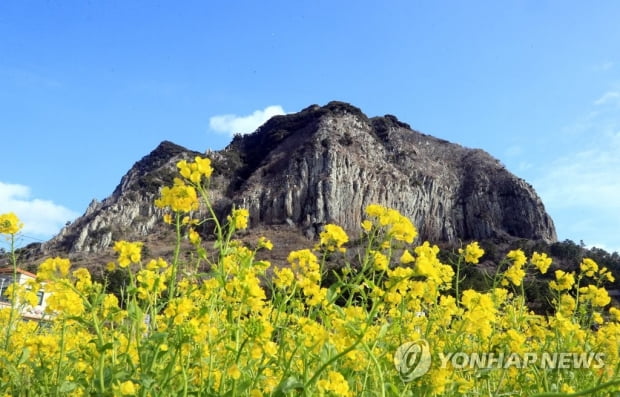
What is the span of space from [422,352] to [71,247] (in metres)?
58.8

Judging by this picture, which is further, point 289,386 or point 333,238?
point 333,238

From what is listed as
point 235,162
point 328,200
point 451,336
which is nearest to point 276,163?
point 235,162

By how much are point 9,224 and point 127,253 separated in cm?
85

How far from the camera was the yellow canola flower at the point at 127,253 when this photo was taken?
1654 mm

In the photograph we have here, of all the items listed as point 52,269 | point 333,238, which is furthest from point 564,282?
point 52,269

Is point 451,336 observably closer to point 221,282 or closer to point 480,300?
point 480,300

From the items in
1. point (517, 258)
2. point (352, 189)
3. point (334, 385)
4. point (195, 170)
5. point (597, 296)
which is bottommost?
point (334, 385)

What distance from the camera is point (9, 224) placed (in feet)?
7.02

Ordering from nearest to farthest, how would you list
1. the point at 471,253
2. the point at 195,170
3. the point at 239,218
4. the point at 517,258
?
the point at 195,170
the point at 239,218
the point at 471,253
the point at 517,258

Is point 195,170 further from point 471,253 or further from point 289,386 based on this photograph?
point 471,253

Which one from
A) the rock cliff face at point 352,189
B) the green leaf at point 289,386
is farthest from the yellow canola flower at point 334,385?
the rock cliff face at point 352,189

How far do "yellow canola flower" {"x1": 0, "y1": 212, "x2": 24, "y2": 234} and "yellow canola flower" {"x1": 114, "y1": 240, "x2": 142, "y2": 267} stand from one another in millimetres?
774

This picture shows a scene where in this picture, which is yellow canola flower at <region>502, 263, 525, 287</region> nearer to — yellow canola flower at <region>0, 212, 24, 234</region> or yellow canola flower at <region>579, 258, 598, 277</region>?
yellow canola flower at <region>579, 258, 598, 277</region>

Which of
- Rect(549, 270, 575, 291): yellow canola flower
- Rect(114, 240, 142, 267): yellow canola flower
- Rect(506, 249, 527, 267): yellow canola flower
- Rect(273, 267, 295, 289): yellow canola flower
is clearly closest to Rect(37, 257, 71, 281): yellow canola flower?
Rect(114, 240, 142, 267): yellow canola flower
